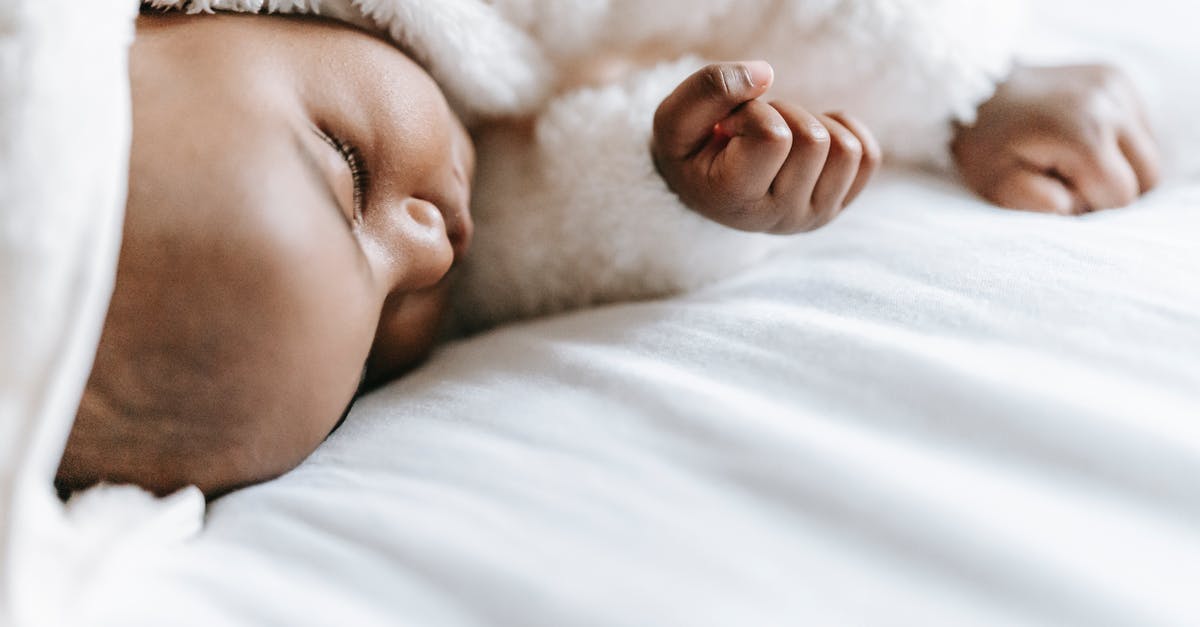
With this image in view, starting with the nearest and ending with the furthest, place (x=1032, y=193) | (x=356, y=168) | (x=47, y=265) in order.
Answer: (x=47, y=265)
(x=356, y=168)
(x=1032, y=193)

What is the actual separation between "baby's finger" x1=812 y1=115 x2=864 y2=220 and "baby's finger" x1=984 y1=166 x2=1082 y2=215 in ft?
0.44

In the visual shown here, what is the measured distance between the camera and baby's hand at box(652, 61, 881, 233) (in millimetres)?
566

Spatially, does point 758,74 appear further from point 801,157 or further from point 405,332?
point 405,332

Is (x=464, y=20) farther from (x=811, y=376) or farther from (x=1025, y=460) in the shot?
(x=1025, y=460)

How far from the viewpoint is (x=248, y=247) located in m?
0.45

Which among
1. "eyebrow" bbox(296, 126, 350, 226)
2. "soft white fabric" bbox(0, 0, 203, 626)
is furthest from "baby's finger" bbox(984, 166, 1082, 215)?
"soft white fabric" bbox(0, 0, 203, 626)

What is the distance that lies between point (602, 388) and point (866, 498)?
154 millimetres

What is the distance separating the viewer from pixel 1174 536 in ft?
1.33

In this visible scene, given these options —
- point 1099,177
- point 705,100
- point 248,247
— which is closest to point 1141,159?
point 1099,177

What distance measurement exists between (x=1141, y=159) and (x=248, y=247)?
0.63 meters

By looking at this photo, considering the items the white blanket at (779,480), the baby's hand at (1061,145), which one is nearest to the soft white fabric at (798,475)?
the white blanket at (779,480)

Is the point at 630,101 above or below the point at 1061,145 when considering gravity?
below

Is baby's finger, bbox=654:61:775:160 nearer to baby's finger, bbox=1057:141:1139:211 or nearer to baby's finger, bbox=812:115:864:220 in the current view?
baby's finger, bbox=812:115:864:220

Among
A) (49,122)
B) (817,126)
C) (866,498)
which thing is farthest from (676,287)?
(49,122)
